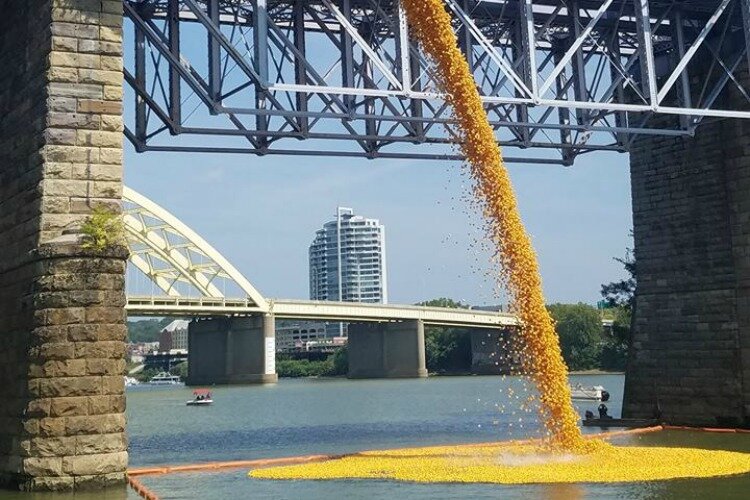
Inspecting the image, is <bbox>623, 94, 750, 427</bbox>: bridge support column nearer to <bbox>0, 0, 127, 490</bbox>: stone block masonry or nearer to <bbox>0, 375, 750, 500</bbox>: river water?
<bbox>0, 375, 750, 500</bbox>: river water

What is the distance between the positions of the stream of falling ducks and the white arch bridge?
7801 centimetres

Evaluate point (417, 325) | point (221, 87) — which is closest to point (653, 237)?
point (221, 87)

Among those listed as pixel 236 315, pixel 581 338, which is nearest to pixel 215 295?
pixel 236 315

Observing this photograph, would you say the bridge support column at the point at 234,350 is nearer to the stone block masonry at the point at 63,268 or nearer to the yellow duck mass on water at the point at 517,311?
the yellow duck mass on water at the point at 517,311

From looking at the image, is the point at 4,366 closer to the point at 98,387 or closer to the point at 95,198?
the point at 98,387

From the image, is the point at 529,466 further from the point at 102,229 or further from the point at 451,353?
the point at 451,353

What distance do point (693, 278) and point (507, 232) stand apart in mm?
11288

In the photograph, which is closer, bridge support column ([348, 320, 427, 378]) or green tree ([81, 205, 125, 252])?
green tree ([81, 205, 125, 252])

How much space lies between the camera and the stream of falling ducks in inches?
855

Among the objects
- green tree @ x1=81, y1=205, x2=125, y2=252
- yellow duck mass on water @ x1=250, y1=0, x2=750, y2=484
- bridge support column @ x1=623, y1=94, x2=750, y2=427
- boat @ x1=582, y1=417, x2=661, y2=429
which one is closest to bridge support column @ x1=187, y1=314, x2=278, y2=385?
boat @ x1=582, y1=417, x2=661, y2=429

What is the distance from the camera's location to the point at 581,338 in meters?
129

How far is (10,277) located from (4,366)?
1.71m

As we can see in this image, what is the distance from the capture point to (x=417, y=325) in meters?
120

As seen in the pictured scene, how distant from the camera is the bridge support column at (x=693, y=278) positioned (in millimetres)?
29297
